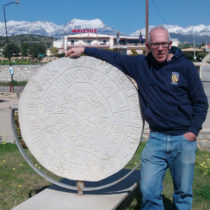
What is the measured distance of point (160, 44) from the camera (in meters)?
2.91

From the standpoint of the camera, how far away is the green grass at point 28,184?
4281 millimetres

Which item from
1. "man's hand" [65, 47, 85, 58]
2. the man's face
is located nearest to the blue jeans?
the man's face

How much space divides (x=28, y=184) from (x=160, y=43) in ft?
9.77

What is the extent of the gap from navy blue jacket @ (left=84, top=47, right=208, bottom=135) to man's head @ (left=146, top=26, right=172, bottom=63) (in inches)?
2.8

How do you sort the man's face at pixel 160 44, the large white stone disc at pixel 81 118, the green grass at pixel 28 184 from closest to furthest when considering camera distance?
the man's face at pixel 160 44 < the large white stone disc at pixel 81 118 < the green grass at pixel 28 184

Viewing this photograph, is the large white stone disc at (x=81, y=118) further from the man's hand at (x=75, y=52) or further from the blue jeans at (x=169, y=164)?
the blue jeans at (x=169, y=164)

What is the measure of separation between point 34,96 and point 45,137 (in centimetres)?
45

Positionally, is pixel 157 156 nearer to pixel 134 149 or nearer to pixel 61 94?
pixel 134 149

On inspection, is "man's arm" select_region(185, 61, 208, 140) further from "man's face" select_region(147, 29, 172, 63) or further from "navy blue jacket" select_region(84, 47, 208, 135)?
"man's face" select_region(147, 29, 172, 63)

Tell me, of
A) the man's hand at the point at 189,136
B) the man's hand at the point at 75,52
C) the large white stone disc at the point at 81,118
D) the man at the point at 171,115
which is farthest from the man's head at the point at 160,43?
the man's hand at the point at 75,52

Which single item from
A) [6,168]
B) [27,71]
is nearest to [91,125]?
[6,168]

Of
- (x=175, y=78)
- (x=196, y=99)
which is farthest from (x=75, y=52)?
(x=196, y=99)

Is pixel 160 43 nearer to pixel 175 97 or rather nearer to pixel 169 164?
pixel 175 97

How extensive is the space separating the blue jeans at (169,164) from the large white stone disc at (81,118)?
0.48 metres
